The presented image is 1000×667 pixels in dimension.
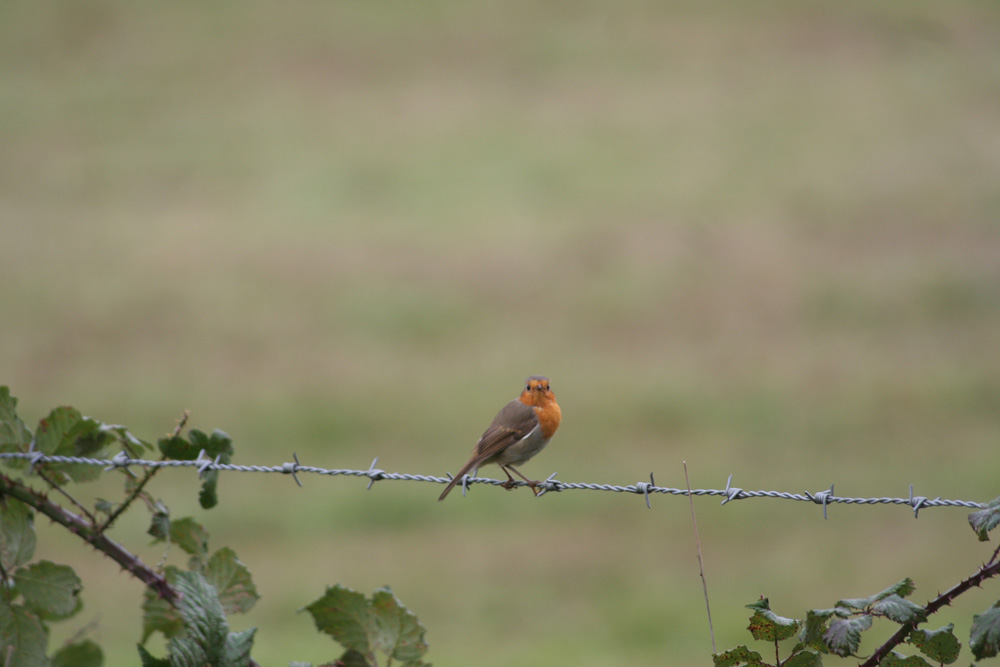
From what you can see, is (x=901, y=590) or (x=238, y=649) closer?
(x=901, y=590)

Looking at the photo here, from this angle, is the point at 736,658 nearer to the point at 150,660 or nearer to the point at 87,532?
the point at 150,660

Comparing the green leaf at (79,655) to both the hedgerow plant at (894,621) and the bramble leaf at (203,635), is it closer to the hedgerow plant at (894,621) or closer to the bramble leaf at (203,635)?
the bramble leaf at (203,635)

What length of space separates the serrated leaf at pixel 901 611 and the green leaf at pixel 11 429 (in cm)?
258

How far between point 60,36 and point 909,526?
2665cm

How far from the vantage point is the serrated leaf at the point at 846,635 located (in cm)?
242

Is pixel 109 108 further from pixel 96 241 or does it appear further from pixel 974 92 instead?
pixel 974 92

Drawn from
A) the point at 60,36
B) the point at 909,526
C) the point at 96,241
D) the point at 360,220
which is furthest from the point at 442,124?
the point at 909,526

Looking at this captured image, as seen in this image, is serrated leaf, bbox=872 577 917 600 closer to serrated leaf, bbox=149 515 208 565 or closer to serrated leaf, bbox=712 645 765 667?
serrated leaf, bbox=712 645 765 667

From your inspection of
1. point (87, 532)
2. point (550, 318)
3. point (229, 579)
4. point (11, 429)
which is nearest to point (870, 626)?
point (229, 579)

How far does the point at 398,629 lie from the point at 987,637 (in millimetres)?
1507

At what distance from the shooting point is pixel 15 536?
Answer: 3102mm

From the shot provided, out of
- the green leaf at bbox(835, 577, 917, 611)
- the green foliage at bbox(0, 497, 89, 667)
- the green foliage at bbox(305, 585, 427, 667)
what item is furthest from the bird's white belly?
the green leaf at bbox(835, 577, 917, 611)

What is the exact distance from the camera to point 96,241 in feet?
66.6

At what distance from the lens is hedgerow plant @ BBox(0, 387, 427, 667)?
2.83m
